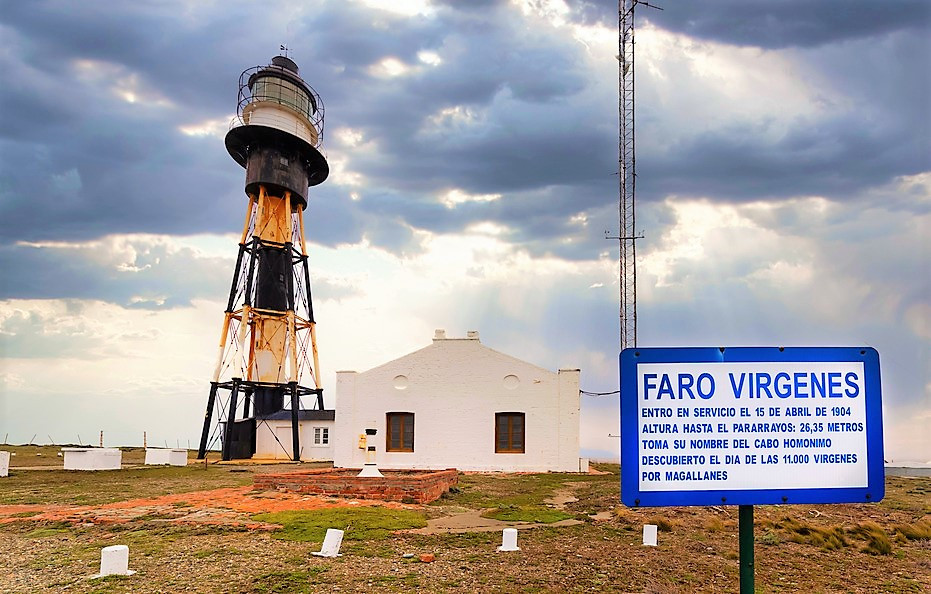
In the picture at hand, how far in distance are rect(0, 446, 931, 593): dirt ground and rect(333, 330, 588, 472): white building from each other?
1148cm

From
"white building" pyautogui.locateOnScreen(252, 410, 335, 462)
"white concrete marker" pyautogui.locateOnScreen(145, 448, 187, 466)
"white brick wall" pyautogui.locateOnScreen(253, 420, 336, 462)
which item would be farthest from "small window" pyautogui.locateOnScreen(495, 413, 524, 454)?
"white concrete marker" pyautogui.locateOnScreen(145, 448, 187, 466)

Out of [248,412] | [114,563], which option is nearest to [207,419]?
[248,412]

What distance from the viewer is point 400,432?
28.4 meters

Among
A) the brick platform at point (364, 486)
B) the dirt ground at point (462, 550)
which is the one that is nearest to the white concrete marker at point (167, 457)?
the dirt ground at point (462, 550)

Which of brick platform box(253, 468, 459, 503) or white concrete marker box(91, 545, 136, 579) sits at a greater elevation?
white concrete marker box(91, 545, 136, 579)

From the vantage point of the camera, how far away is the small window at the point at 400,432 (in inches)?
1114

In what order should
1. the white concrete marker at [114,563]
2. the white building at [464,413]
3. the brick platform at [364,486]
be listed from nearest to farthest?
the white concrete marker at [114,563], the brick platform at [364,486], the white building at [464,413]

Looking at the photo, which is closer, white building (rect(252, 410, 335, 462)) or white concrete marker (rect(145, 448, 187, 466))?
white concrete marker (rect(145, 448, 187, 466))

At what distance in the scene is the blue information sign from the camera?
13.3 feet

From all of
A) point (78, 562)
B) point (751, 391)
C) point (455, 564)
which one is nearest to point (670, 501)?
point (751, 391)

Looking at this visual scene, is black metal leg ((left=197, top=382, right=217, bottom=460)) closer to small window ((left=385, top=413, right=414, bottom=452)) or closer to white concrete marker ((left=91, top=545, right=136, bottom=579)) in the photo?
small window ((left=385, top=413, right=414, bottom=452))

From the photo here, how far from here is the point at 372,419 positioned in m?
28.6

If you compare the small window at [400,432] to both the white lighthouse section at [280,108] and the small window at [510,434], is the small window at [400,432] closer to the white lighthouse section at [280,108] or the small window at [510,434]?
the small window at [510,434]

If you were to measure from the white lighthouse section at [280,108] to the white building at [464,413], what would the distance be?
1587cm
